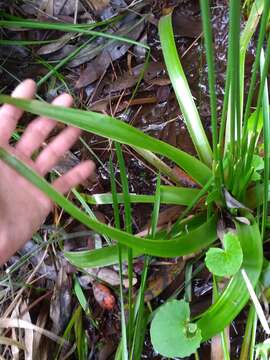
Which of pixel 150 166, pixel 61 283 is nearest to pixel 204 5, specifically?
pixel 150 166

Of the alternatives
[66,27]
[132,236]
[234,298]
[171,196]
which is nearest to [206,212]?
[171,196]

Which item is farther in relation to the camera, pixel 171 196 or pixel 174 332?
pixel 171 196

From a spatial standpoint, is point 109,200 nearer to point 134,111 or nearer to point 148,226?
point 148,226

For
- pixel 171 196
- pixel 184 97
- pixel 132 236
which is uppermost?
pixel 184 97

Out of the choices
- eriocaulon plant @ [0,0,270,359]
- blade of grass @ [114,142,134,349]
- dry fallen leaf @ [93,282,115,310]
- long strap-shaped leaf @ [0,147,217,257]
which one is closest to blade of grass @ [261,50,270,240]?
eriocaulon plant @ [0,0,270,359]

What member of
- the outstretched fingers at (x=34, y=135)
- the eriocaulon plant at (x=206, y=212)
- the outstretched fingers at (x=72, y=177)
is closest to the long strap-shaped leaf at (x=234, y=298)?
the eriocaulon plant at (x=206, y=212)

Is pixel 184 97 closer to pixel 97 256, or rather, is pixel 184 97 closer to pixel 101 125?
pixel 101 125

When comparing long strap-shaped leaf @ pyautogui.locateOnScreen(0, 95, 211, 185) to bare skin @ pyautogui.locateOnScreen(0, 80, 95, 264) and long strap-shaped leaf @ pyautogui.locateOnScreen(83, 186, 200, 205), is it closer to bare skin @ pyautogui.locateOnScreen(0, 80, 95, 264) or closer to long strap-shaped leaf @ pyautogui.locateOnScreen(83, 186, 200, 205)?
long strap-shaped leaf @ pyautogui.locateOnScreen(83, 186, 200, 205)
